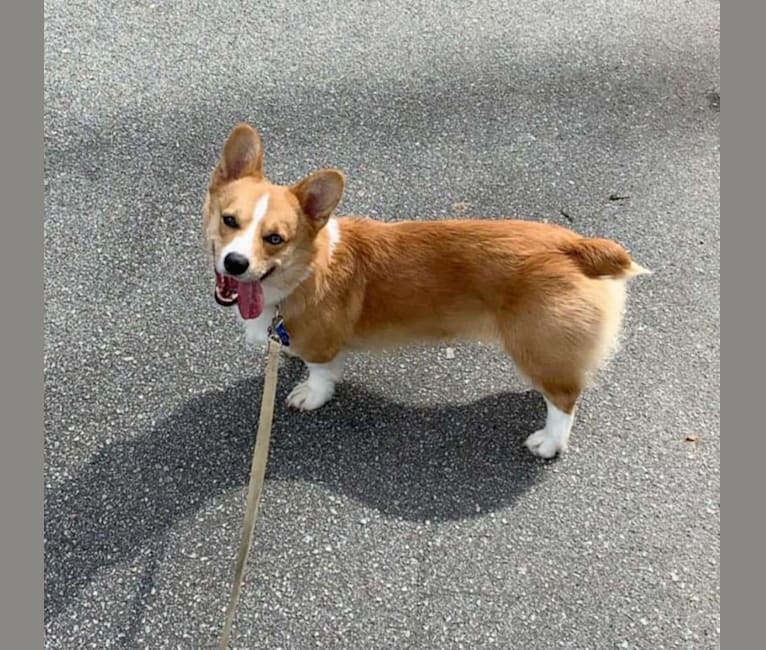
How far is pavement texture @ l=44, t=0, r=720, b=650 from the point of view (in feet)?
8.14

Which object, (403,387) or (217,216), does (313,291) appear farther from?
(403,387)

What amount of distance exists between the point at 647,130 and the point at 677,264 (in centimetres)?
112

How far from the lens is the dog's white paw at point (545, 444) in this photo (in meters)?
2.83

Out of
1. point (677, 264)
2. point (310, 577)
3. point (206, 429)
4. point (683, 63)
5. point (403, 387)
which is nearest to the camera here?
point (310, 577)

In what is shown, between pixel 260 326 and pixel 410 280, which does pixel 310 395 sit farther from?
pixel 410 280

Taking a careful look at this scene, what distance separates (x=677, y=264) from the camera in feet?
11.7

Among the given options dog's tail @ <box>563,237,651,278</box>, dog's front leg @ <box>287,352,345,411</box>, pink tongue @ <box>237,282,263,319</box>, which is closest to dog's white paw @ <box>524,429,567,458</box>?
dog's tail @ <box>563,237,651,278</box>

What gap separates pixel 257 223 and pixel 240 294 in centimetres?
31

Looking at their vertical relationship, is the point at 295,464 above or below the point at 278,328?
below

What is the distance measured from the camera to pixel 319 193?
2375 mm

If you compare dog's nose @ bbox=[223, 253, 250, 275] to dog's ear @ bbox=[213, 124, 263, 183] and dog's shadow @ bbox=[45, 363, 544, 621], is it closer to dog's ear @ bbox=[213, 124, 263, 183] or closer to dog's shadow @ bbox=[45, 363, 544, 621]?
dog's ear @ bbox=[213, 124, 263, 183]

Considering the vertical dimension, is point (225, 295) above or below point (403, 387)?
above

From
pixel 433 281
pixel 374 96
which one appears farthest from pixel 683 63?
pixel 433 281

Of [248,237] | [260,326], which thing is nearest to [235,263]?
[248,237]
